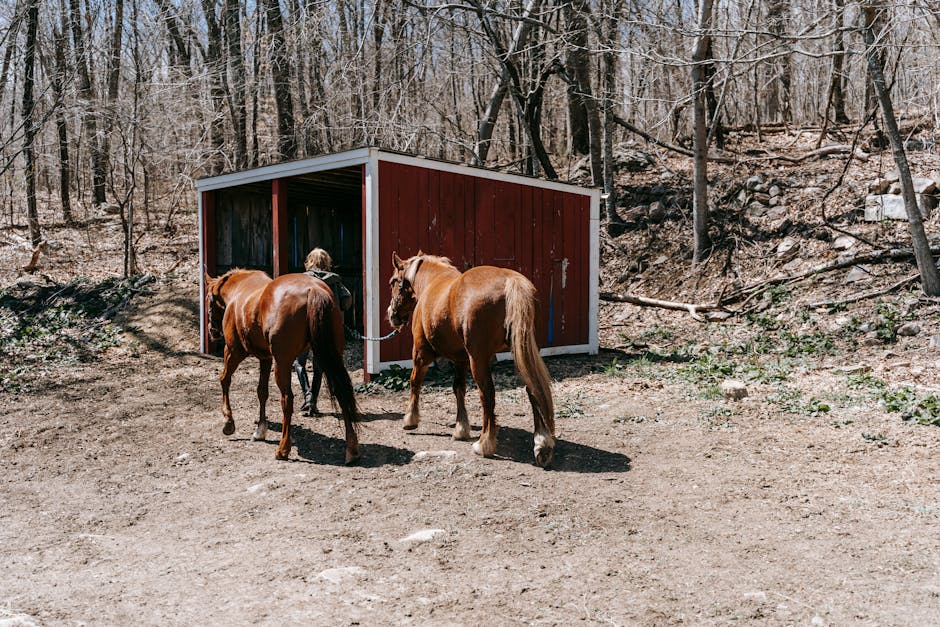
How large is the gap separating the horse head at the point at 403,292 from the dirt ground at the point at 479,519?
3.48 feet

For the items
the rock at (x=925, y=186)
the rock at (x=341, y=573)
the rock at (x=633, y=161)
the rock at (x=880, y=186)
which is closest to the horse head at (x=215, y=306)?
the rock at (x=341, y=573)

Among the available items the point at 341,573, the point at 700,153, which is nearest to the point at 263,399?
the point at 341,573

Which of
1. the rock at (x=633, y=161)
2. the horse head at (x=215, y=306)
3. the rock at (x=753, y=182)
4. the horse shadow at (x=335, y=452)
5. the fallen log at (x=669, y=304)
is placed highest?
the rock at (x=633, y=161)

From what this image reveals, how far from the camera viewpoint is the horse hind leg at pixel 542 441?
510 centimetres

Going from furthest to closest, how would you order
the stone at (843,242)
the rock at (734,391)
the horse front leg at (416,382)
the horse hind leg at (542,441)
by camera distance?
the stone at (843,242) < the rock at (734,391) < the horse front leg at (416,382) < the horse hind leg at (542,441)

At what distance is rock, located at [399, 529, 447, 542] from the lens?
3.82m

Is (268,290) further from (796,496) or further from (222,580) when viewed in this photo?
(796,496)

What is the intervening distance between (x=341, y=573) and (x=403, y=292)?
3.43 meters

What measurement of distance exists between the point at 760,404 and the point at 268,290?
16.1 ft

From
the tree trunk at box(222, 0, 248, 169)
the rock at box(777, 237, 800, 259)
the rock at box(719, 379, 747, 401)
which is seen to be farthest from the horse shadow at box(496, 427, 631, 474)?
the tree trunk at box(222, 0, 248, 169)

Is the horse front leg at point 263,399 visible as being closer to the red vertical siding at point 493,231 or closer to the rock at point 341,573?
the red vertical siding at point 493,231

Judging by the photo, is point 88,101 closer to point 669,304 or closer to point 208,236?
point 208,236

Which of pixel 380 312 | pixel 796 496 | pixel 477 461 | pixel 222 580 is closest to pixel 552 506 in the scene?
pixel 477 461

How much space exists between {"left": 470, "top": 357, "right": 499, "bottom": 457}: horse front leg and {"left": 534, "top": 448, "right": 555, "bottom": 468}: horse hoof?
39 centimetres
